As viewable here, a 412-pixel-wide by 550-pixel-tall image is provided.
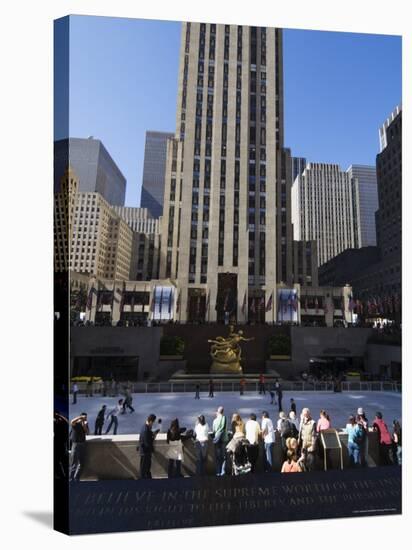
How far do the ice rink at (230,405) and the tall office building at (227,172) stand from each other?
24279 millimetres

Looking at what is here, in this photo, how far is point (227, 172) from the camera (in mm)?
44281

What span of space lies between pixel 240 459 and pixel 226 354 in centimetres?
1410

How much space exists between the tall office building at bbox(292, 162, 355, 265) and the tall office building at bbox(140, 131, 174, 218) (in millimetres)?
99912

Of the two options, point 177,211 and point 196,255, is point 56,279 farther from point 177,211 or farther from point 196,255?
point 177,211

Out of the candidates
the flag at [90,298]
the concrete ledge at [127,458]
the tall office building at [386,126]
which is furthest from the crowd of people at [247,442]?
the flag at [90,298]

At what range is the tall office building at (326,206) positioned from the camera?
6638 cm

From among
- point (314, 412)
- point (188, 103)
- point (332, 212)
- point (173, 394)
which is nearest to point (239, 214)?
point (188, 103)

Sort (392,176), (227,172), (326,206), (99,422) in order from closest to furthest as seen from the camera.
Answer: (99,422) → (392,176) → (227,172) → (326,206)

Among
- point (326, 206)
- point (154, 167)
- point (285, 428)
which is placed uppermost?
point (154, 167)

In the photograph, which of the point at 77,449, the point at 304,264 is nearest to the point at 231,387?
the point at 77,449

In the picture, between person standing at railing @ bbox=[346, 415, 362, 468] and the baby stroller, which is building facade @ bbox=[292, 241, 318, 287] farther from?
the baby stroller

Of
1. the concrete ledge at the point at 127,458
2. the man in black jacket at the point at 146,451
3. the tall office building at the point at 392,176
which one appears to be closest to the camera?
the concrete ledge at the point at 127,458

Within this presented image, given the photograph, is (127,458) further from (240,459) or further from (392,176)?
(392,176)

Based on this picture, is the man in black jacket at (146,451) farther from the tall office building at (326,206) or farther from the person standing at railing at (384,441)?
the tall office building at (326,206)
